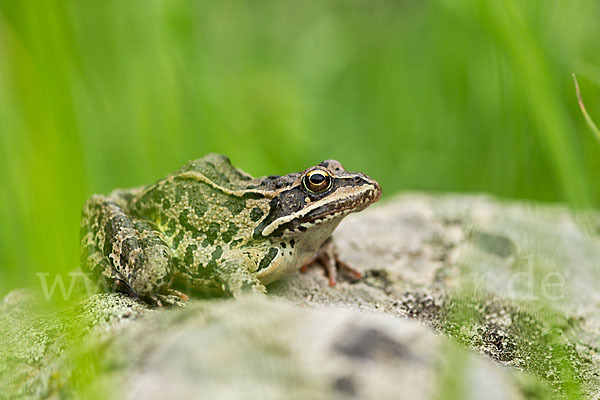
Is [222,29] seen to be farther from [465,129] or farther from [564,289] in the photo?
[564,289]

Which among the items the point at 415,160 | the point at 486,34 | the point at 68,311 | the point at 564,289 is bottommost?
the point at 564,289

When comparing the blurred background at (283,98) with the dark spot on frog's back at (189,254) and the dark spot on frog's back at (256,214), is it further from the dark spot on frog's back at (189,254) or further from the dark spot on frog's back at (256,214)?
the dark spot on frog's back at (256,214)

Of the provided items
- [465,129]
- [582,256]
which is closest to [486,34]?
[465,129]

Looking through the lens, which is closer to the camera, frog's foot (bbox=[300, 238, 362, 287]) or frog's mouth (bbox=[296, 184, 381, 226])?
frog's mouth (bbox=[296, 184, 381, 226])

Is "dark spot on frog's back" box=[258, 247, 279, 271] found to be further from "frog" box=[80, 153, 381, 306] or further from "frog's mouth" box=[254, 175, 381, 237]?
"frog's mouth" box=[254, 175, 381, 237]

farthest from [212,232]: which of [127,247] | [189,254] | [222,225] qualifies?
[127,247]

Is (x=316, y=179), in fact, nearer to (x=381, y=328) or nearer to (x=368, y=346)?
(x=381, y=328)

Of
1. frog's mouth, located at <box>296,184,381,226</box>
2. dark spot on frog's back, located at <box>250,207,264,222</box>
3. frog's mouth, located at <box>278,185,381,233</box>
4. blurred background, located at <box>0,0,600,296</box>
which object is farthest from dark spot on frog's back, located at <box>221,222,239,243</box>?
blurred background, located at <box>0,0,600,296</box>
